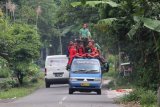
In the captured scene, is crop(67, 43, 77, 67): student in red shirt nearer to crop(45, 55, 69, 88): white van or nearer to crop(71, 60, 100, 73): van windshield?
crop(71, 60, 100, 73): van windshield

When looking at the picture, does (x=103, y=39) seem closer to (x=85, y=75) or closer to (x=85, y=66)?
(x=85, y=66)

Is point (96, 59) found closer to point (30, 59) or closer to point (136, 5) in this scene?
point (30, 59)

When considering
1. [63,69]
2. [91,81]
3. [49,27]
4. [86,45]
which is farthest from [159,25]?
[49,27]

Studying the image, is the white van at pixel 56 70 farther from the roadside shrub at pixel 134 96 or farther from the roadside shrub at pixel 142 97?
the roadside shrub at pixel 134 96

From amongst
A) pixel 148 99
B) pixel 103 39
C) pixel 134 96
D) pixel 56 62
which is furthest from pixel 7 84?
pixel 148 99

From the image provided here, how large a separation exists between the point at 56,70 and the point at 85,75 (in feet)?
28.1

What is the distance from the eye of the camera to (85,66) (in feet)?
99.3

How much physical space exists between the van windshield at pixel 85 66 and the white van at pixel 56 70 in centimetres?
809

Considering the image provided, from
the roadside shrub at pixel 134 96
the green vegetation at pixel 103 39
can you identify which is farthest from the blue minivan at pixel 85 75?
the roadside shrub at pixel 134 96

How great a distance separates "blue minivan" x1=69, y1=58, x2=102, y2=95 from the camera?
2998cm

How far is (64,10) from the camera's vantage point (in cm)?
4525

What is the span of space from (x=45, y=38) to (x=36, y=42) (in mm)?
40624

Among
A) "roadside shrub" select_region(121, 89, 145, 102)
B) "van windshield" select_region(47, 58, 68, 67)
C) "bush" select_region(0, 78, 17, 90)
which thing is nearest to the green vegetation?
"roadside shrub" select_region(121, 89, 145, 102)

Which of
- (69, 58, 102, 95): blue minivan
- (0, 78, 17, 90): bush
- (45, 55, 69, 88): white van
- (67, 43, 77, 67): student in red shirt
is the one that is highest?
(67, 43, 77, 67): student in red shirt
